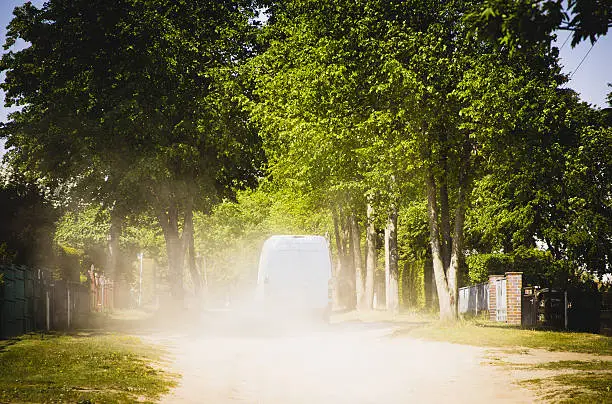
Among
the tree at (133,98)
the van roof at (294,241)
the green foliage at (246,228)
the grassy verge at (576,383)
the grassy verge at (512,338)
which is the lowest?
the grassy verge at (512,338)

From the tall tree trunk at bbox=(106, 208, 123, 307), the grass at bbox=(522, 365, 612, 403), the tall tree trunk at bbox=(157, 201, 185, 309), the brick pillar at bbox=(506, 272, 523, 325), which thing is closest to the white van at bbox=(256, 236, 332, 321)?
the brick pillar at bbox=(506, 272, 523, 325)

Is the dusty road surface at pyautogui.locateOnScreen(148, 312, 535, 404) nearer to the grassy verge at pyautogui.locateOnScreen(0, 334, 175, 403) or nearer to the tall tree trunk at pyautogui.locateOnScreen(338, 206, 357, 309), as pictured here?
the grassy verge at pyautogui.locateOnScreen(0, 334, 175, 403)

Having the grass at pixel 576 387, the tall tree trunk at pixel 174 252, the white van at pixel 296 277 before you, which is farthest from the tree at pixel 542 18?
the tall tree trunk at pixel 174 252

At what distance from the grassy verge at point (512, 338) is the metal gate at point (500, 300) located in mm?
5270

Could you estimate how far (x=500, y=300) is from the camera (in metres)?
30.8

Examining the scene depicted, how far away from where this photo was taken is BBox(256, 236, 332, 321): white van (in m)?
26.9

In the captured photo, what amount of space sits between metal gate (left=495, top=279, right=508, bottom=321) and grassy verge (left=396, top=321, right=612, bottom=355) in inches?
207

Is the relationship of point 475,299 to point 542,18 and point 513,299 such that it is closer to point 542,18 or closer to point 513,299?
point 513,299

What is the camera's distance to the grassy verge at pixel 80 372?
10516 mm

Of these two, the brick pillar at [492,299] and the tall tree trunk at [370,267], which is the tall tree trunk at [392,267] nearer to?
the tall tree trunk at [370,267]

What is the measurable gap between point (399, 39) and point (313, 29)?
4963 millimetres

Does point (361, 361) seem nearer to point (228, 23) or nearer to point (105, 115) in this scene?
point (105, 115)

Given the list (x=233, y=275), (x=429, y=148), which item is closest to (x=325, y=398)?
(x=429, y=148)

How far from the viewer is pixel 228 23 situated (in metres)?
33.4
